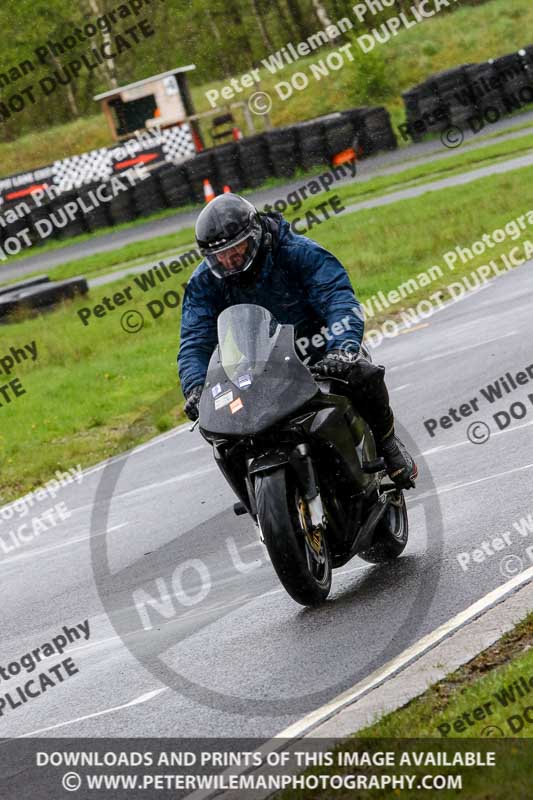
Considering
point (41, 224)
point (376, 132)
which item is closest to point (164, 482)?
point (376, 132)

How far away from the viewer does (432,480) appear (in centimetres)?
919

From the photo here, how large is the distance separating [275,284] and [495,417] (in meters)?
4.17

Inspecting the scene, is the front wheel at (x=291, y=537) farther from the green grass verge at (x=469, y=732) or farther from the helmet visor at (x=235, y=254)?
the helmet visor at (x=235, y=254)

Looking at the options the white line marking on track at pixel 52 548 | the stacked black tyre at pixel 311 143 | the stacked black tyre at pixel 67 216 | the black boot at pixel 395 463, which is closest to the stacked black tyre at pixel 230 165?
the stacked black tyre at pixel 311 143

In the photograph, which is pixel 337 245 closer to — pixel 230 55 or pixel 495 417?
pixel 495 417

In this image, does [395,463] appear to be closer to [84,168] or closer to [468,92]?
[468,92]

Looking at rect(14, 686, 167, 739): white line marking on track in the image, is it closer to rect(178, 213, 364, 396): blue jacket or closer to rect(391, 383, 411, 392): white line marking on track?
rect(178, 213, 364, 396): blue jacket

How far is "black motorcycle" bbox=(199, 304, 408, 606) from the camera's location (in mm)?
6156

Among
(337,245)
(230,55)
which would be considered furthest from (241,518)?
(230,55)

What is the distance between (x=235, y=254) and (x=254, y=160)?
2955 cm

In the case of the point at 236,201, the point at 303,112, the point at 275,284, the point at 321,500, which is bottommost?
the point at 303,112

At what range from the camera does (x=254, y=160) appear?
35.7 metres

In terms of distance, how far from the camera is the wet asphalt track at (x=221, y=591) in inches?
231

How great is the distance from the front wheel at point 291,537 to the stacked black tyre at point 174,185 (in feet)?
101
